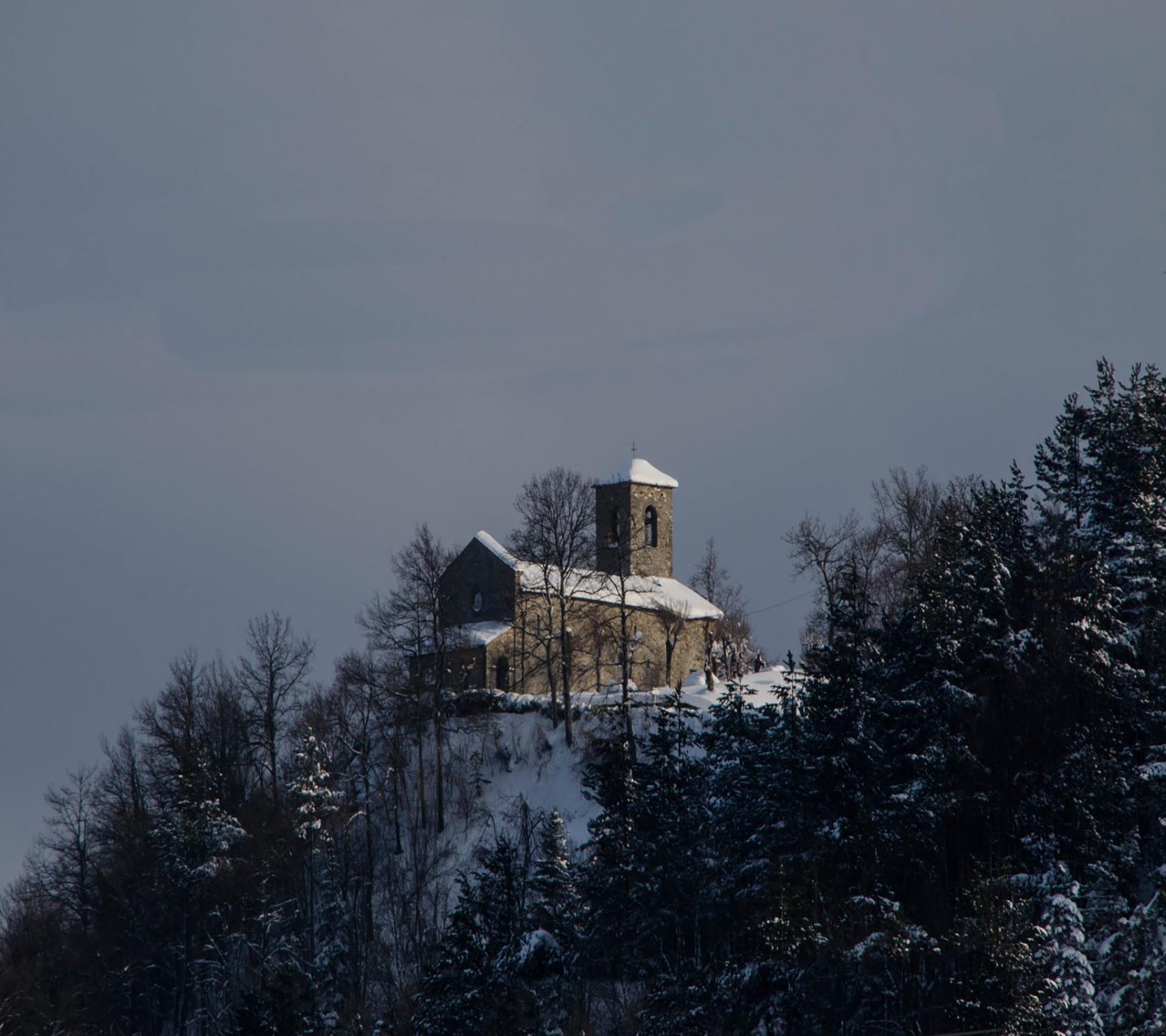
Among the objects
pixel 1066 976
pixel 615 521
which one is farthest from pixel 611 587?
pixel 1066 976

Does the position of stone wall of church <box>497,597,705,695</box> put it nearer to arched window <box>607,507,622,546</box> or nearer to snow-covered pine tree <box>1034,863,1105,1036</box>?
arched window <box>607,507,622,546</box>

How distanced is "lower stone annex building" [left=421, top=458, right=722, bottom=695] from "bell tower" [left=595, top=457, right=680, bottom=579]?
4cm

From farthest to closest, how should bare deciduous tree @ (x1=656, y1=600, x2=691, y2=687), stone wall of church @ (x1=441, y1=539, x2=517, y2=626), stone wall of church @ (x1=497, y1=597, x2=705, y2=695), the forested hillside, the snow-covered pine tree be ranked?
bare deciduous tree @ (x1=656, y1=600, x2=691, y2=687)
stone wall of church @ (x1=441, y1=539, x2=517, y2=626)
stone wall of church @ (x1=497, y1=597, x2=705, y2=695)
the forested hillside
the snow-covered pine tree

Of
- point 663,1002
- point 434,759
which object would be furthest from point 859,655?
point 434,759

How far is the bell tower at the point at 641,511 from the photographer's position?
190 ft

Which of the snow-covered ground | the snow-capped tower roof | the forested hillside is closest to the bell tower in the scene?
the snow-capped tower roof

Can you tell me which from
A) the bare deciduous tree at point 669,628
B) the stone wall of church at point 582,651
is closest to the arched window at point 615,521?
the bare deciduous tree at point 669,628

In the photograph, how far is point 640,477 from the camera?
58.2 meters

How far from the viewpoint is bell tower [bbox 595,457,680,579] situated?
5794 cm

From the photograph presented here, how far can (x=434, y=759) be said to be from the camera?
4322cm

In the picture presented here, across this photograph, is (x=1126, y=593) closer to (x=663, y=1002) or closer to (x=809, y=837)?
(x=809, y=837)

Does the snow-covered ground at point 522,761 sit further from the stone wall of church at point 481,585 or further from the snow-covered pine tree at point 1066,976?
the snow-covered pine tree at point 1066,976

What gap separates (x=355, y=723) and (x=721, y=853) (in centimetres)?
2334

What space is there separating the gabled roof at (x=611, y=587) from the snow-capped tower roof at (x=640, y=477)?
12.5 ft
